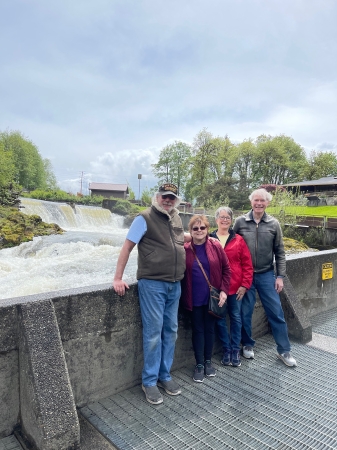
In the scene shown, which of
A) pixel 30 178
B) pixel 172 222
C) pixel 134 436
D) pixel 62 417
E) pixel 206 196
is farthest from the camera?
pixel 30 178

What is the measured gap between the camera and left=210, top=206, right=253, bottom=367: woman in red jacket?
3477 millimetres

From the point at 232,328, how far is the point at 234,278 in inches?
23.2

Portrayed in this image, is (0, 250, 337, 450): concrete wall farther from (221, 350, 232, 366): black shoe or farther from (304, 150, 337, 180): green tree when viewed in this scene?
(304, 150, 337, 180): green tree

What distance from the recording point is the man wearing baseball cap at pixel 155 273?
9.09ft

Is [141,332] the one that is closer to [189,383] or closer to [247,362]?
[189,383]

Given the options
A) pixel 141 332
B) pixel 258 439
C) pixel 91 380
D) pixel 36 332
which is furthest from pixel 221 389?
pixel 36 332

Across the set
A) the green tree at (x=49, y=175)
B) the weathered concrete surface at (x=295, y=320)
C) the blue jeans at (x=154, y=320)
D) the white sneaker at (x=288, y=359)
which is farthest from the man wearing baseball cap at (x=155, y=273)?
the green tree at (x=49, y=175)

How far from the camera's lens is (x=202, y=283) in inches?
123

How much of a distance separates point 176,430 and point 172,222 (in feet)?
5.35

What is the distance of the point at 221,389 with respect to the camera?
3.01 meters

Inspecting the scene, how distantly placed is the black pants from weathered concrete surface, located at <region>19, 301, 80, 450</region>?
1.33 meters

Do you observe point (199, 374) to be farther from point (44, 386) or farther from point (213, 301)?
point (44, 386)

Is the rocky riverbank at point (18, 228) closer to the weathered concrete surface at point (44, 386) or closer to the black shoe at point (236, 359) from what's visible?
the black shoe at point (236, 359)

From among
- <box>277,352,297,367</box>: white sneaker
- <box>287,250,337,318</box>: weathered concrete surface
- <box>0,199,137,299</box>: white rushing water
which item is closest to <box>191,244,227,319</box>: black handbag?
<box>277,352,297,367</box>: white sneaker
